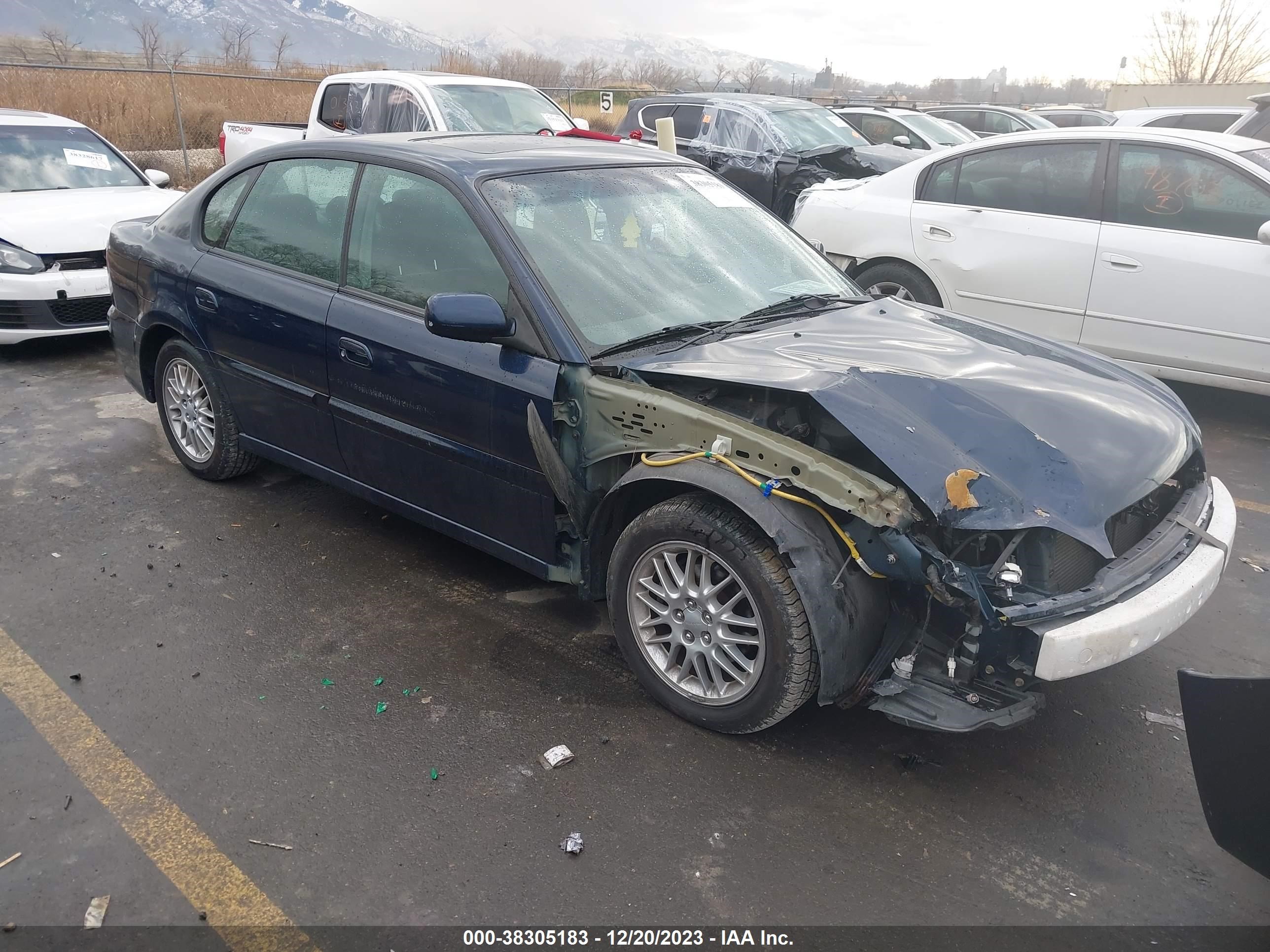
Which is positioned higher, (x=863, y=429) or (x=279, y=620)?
(x=863, y=429)

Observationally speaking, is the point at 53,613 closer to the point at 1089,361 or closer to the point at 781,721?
the point at 781,721

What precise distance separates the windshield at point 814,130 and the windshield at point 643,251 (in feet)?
21.6

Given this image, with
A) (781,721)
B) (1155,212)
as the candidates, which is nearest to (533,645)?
(781,721)

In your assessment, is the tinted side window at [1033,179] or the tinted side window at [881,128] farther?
the tinted side window at [881,128]

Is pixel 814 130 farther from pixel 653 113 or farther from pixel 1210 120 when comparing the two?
pixel 1210 120

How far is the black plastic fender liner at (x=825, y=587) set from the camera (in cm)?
270

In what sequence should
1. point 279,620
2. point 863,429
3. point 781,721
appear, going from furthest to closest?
point 279,620 → point 781,721 → point 863,429

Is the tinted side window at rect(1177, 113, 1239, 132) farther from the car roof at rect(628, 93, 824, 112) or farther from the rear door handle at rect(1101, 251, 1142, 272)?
the rear door handle at rect(1101, 251, 1142, 272)

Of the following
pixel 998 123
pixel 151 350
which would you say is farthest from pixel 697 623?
pixel 998 123

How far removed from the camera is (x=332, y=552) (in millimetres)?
4328

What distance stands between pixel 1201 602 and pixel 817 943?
1.53 meters

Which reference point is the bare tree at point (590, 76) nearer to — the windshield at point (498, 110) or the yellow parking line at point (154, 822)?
the windshield at point (498, 110)

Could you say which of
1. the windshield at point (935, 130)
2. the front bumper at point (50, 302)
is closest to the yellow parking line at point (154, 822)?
the front bumper at point (50, 302)

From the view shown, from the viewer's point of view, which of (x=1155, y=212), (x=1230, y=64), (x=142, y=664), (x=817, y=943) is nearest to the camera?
(x=817, y=943)
